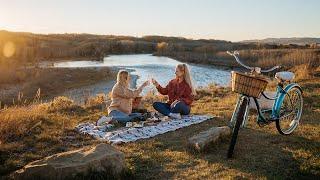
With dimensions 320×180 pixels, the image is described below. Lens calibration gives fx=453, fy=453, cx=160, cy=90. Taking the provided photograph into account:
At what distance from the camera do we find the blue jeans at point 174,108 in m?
10.5

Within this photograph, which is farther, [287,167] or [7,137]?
[7,137]

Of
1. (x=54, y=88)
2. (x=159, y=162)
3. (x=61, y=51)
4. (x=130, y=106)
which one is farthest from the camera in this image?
(x=61, y=51)

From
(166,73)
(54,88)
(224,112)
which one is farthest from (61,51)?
(224,112)

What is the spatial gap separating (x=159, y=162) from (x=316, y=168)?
234 cm

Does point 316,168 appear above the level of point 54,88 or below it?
above

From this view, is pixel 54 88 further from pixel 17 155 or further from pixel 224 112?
pixel 17 155

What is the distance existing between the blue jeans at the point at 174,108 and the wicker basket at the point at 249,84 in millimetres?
3630

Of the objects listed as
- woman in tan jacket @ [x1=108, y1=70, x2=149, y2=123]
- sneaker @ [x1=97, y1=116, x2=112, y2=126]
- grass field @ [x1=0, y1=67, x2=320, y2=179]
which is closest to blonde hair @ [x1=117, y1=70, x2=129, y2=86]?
woman in tan jacket @ [x1=108, y1=70, x2=149, y2=123]

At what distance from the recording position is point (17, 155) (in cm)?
768

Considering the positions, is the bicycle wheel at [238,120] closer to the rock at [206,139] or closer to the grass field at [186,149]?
the grass field at [186,149]

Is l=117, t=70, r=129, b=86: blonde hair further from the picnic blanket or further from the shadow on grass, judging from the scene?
the shadow on grass

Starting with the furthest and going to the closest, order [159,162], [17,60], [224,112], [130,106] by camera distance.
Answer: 1. [17,60]
2. [224,112]
3. [130,106]
4. [159,162]

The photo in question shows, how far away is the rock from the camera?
7500 millimetres

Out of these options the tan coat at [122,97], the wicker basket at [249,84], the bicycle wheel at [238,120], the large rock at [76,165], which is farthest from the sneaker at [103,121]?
the wicker basket at [249,84]
